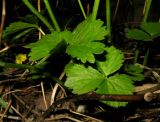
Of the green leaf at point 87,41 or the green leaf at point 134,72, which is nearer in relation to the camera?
the green leaf at point 87,41

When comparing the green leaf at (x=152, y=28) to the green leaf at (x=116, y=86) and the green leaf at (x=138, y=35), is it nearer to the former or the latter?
the green leaf at (x=138, y=35)

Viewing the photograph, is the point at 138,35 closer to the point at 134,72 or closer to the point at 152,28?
the point at 152,28

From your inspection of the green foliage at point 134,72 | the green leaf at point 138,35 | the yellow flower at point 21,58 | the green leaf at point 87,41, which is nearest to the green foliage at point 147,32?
the green leaf at point 138,35

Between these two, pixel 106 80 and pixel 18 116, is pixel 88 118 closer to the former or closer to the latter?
pixel 106 80

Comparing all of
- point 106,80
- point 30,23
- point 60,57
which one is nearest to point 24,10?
point 30,23

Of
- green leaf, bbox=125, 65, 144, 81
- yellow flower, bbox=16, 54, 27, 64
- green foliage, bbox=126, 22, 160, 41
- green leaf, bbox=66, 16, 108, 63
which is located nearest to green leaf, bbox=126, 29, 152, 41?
green foliage, bbox=126, 22, 160, 41

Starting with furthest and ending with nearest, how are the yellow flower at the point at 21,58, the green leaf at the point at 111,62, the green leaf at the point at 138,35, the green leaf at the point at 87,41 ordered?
the yellow flower at the point at 21,58
the green leaf at the point at 138,35
the green leaf at the point at 111,62
the green leaf at the point at 87,41

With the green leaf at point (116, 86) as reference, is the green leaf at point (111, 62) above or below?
above
